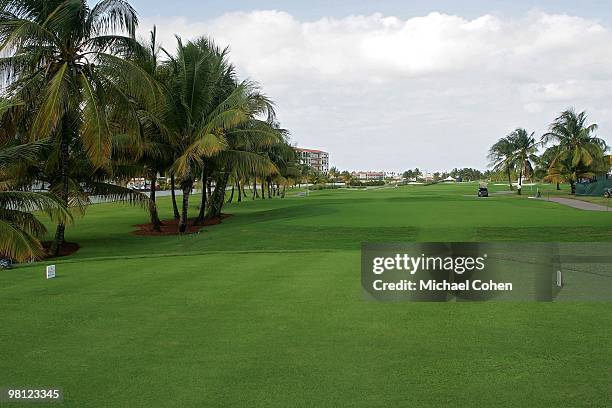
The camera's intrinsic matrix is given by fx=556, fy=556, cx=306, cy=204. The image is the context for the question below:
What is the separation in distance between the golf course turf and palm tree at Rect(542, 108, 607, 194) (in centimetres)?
6036

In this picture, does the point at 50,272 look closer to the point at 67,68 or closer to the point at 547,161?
the point at 67,68

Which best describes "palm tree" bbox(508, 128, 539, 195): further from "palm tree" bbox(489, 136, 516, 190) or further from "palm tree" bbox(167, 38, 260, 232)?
"palm tree" bbox(167, 38, 260, 232)

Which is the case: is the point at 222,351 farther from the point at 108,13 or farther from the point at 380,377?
the point at 108,13

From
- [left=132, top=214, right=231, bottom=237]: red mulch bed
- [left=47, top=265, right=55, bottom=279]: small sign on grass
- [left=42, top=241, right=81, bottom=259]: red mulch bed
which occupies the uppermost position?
[left=47, top=265, right=55, bottom=279]: small sign on grass

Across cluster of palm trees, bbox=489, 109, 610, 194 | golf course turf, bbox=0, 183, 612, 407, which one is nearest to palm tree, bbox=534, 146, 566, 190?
cluster of palm trees, bbox=489, 109, 610, 194

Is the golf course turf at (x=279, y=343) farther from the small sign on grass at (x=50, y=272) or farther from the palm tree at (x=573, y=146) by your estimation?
the palm tree at (x=573, y=146)

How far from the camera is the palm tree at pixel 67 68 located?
17922mm

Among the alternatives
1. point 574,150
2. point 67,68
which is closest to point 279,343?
point 67,68

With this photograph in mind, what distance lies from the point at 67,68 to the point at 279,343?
16.2 metres

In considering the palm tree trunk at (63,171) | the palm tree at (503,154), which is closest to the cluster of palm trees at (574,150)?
the palm tree at (503,154)

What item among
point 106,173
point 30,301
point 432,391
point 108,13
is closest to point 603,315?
point 432,391

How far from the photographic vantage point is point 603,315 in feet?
24.9

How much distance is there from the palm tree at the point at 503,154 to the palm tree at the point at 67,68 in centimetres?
7336

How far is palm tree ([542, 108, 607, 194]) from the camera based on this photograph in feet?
209
